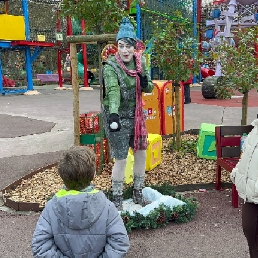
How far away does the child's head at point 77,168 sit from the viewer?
5.99ft

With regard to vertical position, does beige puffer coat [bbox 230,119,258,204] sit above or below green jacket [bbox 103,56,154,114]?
below

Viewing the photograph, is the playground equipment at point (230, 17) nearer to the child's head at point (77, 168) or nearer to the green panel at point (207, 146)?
the green panel at point (207, 146)

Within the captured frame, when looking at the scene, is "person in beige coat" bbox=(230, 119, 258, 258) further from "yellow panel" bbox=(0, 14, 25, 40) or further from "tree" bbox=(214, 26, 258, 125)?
"yellow panel" bbox=(0, 14, 25, 40)

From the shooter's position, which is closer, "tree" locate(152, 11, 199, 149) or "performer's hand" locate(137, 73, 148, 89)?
"performer's hand" locate(137, 73, 148, 89)

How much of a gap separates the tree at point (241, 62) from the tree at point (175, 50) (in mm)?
435

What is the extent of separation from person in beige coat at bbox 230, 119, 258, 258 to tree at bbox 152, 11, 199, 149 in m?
3.14

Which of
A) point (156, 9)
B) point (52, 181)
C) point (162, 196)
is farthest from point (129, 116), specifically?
point (156, 9)

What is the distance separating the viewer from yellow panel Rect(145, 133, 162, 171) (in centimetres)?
494

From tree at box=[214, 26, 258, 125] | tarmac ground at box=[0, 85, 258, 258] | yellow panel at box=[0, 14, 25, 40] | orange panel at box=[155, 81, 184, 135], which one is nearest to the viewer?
tarmac ground at box=[0, 85, 258, 258]

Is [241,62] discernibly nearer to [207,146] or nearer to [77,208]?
[207,146]

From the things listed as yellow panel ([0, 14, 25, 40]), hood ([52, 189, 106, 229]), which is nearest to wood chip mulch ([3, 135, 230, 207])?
hood ([52, 189, 106, 229])

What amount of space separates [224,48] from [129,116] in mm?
2247

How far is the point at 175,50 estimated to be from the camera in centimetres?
538

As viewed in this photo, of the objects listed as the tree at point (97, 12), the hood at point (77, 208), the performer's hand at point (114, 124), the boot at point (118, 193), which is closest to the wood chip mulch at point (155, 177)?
the boot at point (118, 193)
